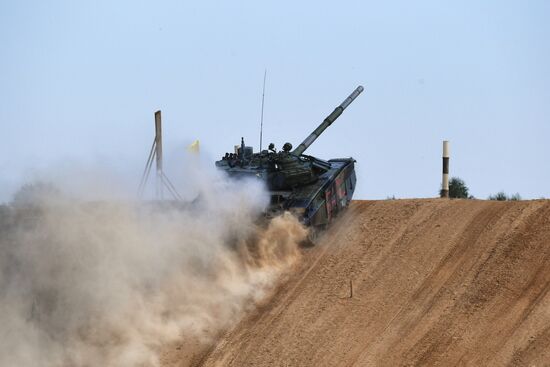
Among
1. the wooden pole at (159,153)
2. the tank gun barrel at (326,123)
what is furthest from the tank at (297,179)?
the wooden pole at (159,153)

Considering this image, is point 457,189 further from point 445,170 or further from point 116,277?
point 116,277

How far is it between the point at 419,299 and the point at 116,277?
5785 millimetres

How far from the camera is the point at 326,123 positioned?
26734 millimetres

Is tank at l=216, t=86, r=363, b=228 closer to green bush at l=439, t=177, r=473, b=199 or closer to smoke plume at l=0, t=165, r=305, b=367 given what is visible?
smoke plume at l=0, t=165, r=305, b=367

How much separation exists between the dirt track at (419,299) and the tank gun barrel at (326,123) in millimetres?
4053

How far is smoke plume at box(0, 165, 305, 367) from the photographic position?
16797mm

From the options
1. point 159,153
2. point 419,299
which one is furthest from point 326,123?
point 419,299

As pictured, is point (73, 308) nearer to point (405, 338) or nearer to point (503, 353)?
point (405, 338)

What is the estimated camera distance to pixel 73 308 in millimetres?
17109

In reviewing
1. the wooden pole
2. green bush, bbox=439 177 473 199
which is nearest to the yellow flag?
the wooden pole

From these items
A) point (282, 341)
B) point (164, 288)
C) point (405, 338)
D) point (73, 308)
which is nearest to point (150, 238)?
point (164, 288)

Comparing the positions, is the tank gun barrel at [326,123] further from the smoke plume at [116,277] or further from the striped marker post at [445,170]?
the smoke plume at [116,277]

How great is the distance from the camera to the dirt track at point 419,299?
1512 centimetres

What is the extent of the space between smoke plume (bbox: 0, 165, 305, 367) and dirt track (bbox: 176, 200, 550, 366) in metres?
0.96
